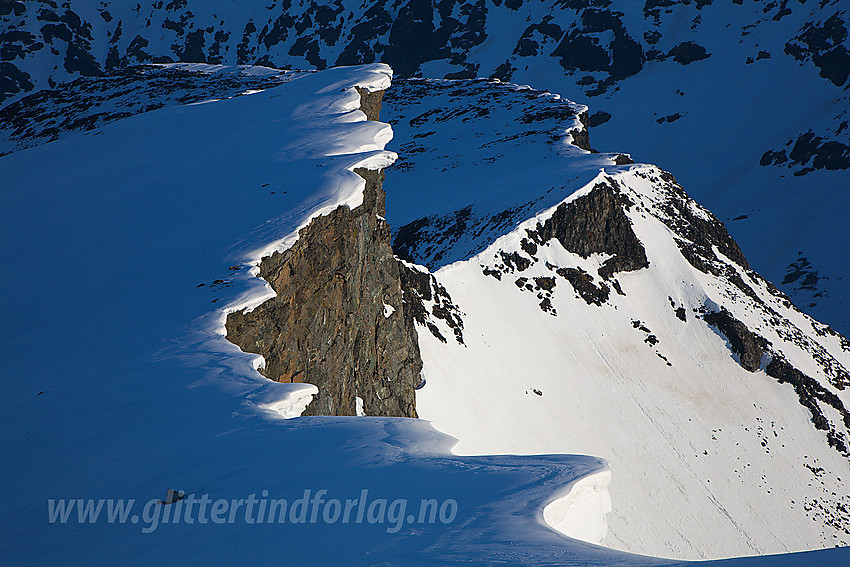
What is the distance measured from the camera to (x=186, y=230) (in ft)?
36.7

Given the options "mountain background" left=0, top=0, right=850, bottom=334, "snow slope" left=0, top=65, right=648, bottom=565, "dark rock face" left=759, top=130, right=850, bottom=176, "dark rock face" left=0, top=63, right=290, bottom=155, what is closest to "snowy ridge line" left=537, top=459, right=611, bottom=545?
"snow slope" left=0, top=65, right=648, bottom=565

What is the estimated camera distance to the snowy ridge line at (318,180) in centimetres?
716

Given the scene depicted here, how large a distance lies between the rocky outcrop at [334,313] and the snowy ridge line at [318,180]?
220mm

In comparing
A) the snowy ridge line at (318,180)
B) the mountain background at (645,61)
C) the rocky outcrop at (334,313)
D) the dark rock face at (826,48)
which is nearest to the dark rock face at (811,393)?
the rocky outcrop at (334,313)

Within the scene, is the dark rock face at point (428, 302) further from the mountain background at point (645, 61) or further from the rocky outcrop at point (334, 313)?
the mountain background at point (645, 61)

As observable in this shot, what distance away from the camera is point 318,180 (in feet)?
40.3

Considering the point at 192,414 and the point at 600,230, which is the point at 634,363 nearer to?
the point at 600,230

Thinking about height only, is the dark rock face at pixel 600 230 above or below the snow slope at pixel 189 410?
below

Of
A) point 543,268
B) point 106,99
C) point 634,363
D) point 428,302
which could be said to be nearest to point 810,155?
point 634,363

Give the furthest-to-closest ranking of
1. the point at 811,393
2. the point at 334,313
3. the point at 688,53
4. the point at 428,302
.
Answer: the point at 688,53
the point at 811,393
the point at 428,302
the point at 334,313

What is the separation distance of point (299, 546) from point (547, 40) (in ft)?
391

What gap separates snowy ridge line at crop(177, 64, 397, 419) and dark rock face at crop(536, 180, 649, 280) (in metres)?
17.8

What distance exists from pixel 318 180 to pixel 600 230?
28.6m

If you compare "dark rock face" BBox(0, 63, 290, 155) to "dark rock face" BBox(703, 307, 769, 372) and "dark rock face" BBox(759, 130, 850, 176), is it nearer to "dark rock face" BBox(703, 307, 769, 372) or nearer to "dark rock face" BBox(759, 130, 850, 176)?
"dark rock face" BBox(703, 307, 769, 372)
